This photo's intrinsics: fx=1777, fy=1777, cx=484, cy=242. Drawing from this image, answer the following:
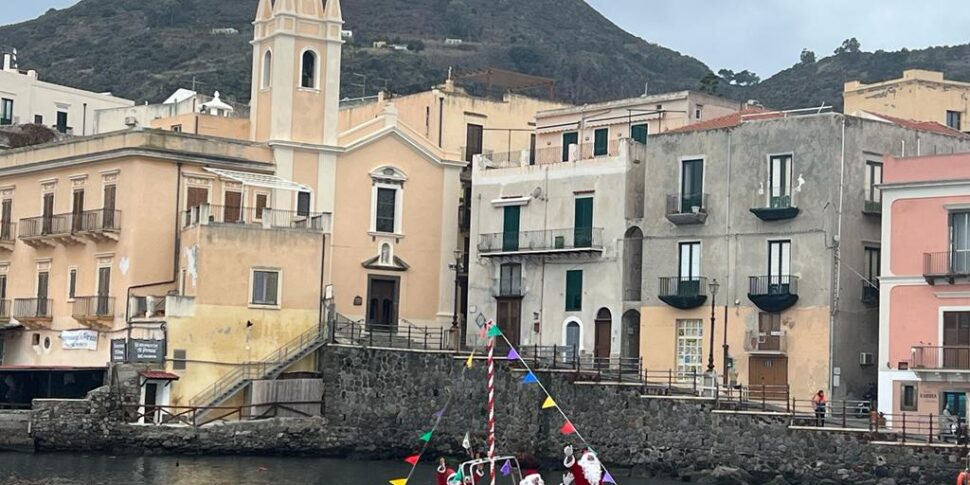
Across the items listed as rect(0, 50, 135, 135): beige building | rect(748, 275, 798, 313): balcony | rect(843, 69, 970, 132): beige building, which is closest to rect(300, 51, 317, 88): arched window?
rect(748, 275, 798, 313): balcony

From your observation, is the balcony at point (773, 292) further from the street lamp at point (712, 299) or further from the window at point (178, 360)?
the window at point (178, 360)

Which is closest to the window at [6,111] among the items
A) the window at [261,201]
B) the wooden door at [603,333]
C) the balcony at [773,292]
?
the window at [261,201]

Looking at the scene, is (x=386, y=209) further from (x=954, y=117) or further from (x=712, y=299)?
(x=954, y=117)

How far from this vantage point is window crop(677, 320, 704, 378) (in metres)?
63.8

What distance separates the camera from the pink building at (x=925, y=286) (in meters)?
54.9

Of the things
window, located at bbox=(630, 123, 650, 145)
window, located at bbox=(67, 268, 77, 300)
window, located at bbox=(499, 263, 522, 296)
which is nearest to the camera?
window, located at bbox=(67, 268, 77, 300)

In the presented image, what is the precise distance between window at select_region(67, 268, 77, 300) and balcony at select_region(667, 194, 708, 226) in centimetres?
2356

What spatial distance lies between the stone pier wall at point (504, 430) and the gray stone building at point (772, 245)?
492 centimetres

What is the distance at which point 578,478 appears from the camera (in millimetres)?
37062

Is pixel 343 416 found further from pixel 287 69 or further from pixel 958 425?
pixel 958 425

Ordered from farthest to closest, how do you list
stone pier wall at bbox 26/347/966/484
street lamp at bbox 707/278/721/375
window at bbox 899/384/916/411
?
1. street lamp at bbox 707/278/721/375
2. window at bbox 899/384/916/411
3. stone pier wall at bbox 26/347/966/484

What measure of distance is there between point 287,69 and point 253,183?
17.4 feet

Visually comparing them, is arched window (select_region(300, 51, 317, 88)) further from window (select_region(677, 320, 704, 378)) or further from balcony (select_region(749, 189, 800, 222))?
balcony (select_region(749, 189, 800, 222))

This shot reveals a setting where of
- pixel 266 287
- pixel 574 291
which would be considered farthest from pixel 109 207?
pixel 574 291
